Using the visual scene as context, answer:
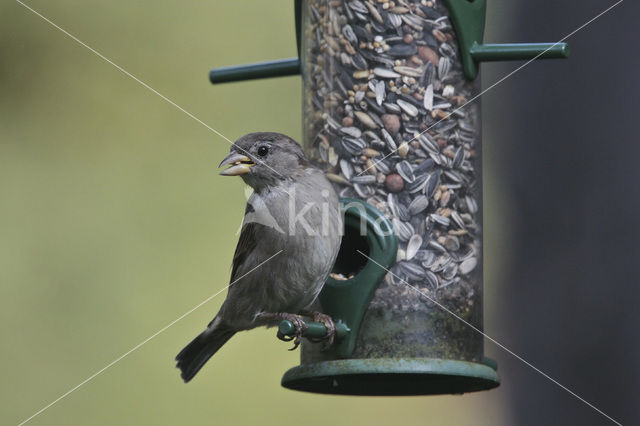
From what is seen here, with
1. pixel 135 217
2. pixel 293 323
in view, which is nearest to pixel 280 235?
pixel 293 323

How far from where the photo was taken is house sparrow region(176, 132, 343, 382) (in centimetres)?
572

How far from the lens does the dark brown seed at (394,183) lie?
586 cm

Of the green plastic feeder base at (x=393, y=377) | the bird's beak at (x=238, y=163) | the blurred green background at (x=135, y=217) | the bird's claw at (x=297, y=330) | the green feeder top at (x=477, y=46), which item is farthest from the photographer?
the blurred green background at (x=135, y=217)

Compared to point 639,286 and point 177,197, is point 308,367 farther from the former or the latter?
point 177,197

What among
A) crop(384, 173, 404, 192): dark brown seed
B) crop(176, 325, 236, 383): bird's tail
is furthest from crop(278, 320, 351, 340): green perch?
crop(176, 325, 236, 383): bird's tail

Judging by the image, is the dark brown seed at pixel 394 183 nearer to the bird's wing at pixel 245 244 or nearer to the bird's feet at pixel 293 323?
the bird's wing at pixel 245 244

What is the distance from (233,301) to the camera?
606cm

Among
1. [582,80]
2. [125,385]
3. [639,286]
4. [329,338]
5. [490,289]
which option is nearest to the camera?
[329,338]

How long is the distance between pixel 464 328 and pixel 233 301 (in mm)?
1199

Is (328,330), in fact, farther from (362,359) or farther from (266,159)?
(266,159)

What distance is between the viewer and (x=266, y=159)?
19.5 ft

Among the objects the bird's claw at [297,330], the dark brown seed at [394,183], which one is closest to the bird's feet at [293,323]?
the bird's claw at [297,330]

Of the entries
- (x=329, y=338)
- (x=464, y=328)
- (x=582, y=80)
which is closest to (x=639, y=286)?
(x=582, y=80)

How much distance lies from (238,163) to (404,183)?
840 millimetres
